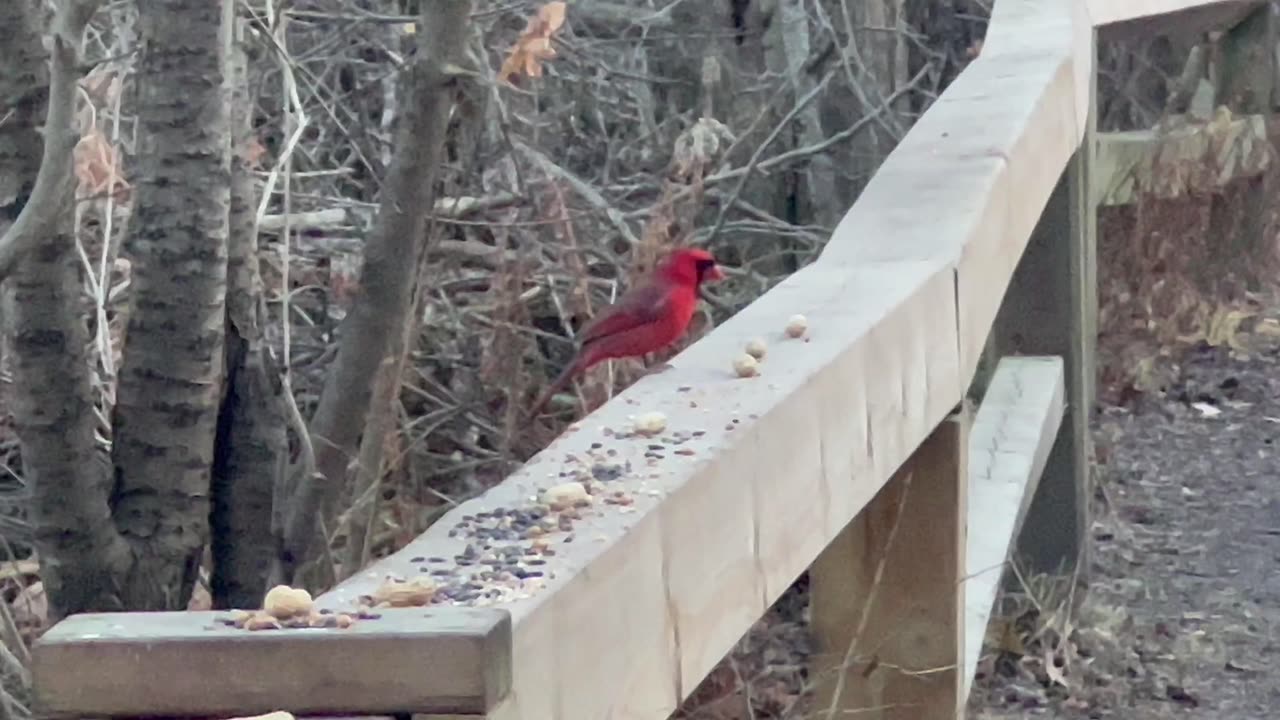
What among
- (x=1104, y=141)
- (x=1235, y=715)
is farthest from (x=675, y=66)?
(x=1235, y=715)

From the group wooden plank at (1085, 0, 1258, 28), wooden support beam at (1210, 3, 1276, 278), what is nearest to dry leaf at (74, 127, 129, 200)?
wooden plank at (1085, 0, 1258, 28)

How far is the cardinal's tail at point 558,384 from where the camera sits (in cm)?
361

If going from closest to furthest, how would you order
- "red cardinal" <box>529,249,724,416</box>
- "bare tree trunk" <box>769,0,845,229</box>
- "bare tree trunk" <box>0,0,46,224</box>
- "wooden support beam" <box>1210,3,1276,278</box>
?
"bare tree trunk" <box>0,0,46,224</box> → "red cardinal" <box>529,249,724,416</box> → "bare tree trunk" <box>769,0,845,229</box> → "wooden support beam" <box>1210,3,1276,278</box>

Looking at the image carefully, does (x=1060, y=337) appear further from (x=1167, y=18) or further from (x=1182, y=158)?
(x=1182, y=158)

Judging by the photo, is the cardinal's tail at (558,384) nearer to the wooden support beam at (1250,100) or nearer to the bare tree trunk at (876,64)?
the bare tree trunk at (876,64)

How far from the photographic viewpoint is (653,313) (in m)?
3.28

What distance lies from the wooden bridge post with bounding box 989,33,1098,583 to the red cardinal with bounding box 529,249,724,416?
0.69 meters

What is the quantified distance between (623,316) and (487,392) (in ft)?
2.57

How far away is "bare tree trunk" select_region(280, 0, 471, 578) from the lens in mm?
2795

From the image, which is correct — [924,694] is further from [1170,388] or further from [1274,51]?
[1274,51]

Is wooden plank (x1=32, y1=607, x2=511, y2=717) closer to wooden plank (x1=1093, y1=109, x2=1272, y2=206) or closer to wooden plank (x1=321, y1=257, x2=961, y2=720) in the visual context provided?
wooden plank (x1=321, y1=257, x2=961, y2=720)

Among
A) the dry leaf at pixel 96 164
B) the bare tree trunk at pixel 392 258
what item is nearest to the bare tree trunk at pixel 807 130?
the dry leaf at pixel 96 164

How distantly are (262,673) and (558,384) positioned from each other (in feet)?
9.35

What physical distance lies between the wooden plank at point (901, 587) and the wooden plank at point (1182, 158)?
10.0 feet
